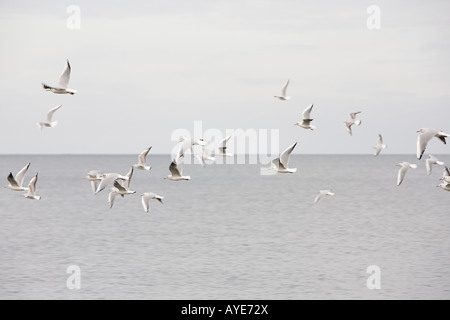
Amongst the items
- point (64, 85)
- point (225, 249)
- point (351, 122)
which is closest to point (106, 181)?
point (64, 85)

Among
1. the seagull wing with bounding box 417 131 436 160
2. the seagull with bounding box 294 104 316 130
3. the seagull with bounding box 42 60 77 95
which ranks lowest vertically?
the seagull wing with bounding box 417 131 436 160

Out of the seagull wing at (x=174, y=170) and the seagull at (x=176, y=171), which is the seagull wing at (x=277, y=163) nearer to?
the seagull at (x=176, y=171)

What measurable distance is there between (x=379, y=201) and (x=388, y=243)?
44.6 metres

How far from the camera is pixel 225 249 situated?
2151 inches

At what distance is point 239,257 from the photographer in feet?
166

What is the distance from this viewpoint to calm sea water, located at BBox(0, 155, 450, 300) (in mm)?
41469

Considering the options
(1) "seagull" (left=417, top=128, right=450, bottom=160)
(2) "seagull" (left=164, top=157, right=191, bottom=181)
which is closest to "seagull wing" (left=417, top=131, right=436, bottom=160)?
(1) "seagull" (left=417, top=128, right=450, bottom=160)

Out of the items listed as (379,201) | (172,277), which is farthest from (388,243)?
(379,201)

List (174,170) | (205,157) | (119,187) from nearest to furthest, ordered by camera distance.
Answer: (174,170) < (119,187) < (205,157)

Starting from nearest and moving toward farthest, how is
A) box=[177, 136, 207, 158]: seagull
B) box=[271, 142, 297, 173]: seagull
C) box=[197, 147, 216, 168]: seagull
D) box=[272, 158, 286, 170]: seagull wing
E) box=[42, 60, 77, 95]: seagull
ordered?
box=[271, 142, 297, 173]: seagull < box=[272, 158, 286, 170]: seagull wing < box=[177, 136, 207, 158]: seagull < box=[42, 60, 77, 95]: seagull < box=[197, 147, 216, 168]: seagull

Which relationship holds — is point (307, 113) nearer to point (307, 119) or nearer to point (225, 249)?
point (307, 119)

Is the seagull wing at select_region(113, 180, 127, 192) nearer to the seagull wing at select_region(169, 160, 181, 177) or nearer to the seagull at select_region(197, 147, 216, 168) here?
the seagull wing at select_region(169, 160, 181, 177)
